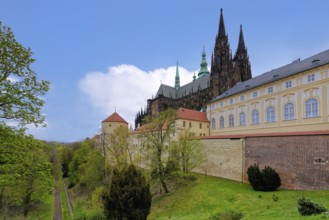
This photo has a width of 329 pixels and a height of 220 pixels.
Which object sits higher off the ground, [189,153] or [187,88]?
[187,88]

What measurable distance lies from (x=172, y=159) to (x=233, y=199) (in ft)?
30.0

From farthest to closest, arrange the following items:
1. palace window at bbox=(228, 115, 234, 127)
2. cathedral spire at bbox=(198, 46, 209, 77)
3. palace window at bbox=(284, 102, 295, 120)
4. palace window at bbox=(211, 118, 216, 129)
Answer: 1. cathedral spire at bbox=(198, 46, 209, 77)
2. palace window at bbox=(211, 118, 216, 129)
3. palace window at bbox=(228, 115, 234, 127)
4. palace window at bbox=(284, 102, 295, 120)

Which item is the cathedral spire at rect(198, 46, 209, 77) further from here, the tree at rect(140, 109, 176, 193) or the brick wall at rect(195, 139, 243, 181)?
the tree at rect(140, 109, 176, 193)

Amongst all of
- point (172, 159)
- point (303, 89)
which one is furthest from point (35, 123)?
point (303, 89)

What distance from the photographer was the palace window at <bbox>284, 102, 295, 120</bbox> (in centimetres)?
2954

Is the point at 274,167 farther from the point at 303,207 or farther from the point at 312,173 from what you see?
the point at 303,207

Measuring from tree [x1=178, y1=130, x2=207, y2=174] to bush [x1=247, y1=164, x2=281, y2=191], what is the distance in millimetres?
7697

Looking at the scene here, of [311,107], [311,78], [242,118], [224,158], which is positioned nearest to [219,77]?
[242,118]

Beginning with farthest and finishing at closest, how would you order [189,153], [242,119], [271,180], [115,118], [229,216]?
[115,118] → [242,119] → [189,153] → [271,180] → [229,216]

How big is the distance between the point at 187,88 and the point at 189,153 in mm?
57640

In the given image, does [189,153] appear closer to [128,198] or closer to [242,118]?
[128,198]

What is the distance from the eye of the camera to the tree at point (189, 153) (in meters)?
25.9

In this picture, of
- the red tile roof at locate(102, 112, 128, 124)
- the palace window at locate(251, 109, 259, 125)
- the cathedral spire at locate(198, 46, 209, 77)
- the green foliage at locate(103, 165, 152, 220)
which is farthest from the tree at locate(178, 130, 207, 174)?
the cathedral spire at locate(198, 46, 209, 77)

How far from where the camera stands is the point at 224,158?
25672 mm
